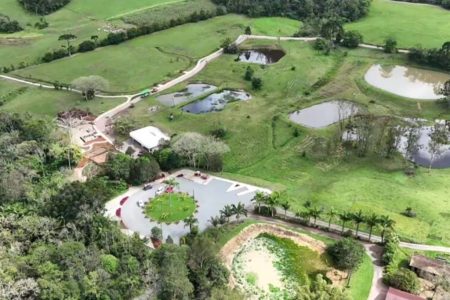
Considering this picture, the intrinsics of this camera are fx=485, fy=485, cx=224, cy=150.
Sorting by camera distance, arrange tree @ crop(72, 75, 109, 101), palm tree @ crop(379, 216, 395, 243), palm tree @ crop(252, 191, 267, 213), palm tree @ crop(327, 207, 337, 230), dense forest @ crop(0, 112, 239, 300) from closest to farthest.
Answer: dense forest @ crop(0, 112, 239, 300)
palm tree @ crop(379, 216, 395, 243)
palm tree @ crop(327, 207, 337, 230)
palm tree @ crop(252, 191, 267, 213)
tree @ crop(72, 75, 109, 101)

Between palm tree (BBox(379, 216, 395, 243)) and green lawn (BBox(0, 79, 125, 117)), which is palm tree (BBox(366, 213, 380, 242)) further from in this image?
green lawn (BBox(0, 79, 125, 117))

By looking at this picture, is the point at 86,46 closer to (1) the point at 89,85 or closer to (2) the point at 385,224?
(1) the point at 89,85

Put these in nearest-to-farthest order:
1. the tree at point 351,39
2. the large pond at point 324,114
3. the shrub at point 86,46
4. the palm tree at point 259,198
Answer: the palm tree at point 259,198 → the large pond at point 324,114 → the tree at point 351,39 → the shrub at point 86,46

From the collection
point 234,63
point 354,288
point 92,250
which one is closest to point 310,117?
point 234,63

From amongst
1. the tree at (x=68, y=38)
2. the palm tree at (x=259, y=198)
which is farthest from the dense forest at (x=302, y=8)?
the palm tree at (x=259, y=198)

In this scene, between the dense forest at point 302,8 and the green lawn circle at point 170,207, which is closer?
the green lawn circle at point 170,207

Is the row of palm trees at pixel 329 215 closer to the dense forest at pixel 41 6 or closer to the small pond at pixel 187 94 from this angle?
the small pond at pixel 187 94

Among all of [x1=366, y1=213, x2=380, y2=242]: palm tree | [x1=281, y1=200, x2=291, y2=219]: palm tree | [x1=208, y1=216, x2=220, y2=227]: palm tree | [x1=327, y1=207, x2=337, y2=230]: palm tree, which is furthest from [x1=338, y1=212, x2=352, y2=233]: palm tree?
[x1=208, y1=216, x2=220, y2=227]: palm tree

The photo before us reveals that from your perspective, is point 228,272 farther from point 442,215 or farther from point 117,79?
point 117,79
